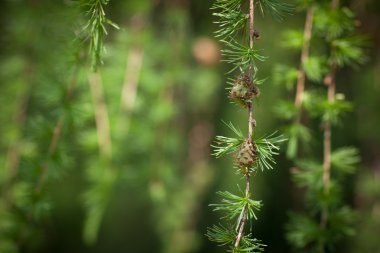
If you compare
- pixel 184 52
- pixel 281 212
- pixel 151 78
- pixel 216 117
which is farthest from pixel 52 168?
pixel 281 212

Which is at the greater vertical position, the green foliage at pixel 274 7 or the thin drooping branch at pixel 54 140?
the green foliage at pixel 274 7

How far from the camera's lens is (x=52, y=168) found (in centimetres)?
88

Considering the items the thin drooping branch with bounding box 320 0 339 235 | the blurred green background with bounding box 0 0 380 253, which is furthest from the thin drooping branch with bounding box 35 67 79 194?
the thin drooping branch with bounding box 320 0 339 235

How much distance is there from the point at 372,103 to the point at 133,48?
0.84m

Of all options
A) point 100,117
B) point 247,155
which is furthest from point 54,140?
point 247,155

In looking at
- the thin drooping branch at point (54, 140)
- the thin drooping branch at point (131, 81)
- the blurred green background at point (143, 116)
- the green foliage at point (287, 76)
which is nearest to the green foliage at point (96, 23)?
the blurred green background at point (143, 116)

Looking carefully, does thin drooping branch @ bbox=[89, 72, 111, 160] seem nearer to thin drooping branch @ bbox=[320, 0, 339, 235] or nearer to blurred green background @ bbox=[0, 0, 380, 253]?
blurred green background @ bbox=[0, 0, 380, 253]

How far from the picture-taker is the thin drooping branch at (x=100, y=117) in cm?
103

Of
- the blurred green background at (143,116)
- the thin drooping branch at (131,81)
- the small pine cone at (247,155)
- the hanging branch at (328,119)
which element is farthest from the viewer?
the thin drooping branch at (131,81)

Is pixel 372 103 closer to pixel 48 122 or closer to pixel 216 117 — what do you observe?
pixel 216 117

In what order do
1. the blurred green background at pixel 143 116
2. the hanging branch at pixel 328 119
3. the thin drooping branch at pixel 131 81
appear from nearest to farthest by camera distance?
the hanging branch at pixel 328 119 < the blurred green background at pixel 143 116 < the thin drooping branch at pixel 131 81

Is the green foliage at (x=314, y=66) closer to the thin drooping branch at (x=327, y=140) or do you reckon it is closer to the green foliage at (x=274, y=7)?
the thin drooping branch at (x=327, y=140)

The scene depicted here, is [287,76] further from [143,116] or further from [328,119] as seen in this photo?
[143,116]

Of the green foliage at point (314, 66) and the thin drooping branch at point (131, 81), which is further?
the thin drooping branch at point (131, 81)
